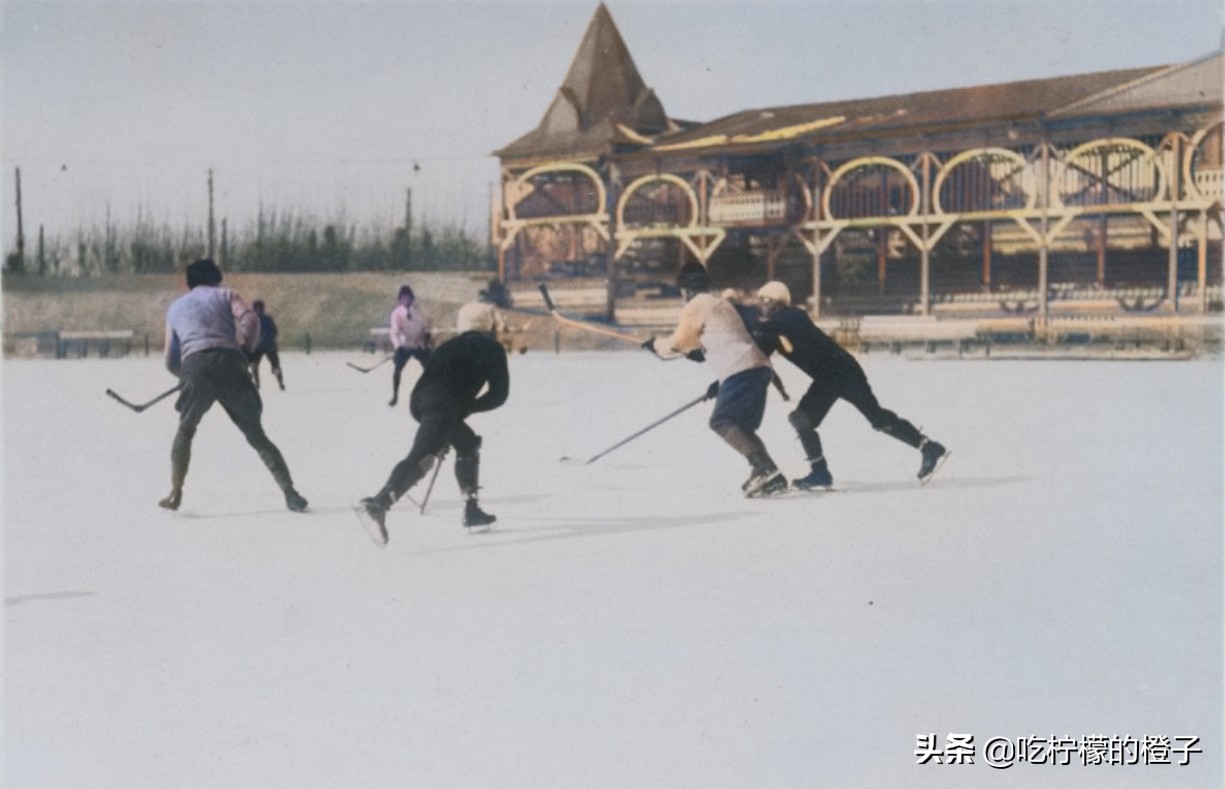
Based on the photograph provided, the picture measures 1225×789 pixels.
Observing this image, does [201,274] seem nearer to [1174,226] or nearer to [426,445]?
[426,445]

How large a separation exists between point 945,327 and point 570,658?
23264mm

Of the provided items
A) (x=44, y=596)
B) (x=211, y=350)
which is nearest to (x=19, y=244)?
(x=211, y=350)

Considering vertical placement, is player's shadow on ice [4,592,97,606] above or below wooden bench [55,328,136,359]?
below

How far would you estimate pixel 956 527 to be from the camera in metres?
8.27

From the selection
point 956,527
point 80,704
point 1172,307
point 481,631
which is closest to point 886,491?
point 956,527

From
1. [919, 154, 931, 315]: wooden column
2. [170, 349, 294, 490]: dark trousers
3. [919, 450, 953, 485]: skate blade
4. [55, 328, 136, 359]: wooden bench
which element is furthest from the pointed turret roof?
[170, 349, 294, 490]: dark trousers

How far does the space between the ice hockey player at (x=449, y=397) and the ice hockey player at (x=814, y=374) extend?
213cm

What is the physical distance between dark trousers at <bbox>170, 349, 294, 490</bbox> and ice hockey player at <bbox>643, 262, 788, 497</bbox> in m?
2.48

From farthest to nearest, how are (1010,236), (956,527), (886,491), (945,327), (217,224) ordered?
(1010,236)
(945,327)
(217,224)
(886,491)
(956,527)

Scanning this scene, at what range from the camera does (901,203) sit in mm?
31625

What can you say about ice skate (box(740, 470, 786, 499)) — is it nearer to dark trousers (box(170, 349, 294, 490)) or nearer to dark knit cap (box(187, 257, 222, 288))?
dark trousers (box(170, 349, 294, 490))

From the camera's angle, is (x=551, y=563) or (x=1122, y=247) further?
(x=1122, y=247)

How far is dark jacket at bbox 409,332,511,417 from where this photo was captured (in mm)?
7559

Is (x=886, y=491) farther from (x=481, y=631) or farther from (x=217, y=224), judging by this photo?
(x=217, y=224)
